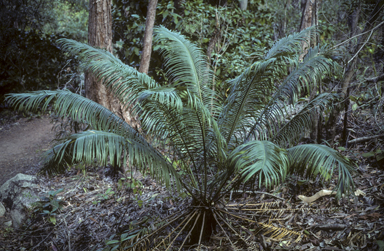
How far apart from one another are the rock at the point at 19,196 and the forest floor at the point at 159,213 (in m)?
0.16

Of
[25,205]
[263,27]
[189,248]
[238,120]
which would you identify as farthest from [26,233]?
[263,27]

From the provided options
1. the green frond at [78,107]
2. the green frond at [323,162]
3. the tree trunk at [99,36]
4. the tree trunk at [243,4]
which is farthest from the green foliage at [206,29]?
the green frond at [323,162]

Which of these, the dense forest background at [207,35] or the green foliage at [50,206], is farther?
the dense forest background at [207,35]

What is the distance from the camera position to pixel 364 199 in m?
2.82

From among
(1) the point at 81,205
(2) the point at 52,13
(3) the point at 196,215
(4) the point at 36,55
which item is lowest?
(1) the point at 81,205

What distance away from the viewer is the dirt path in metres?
5.64

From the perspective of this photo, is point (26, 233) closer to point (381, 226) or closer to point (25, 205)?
point (25, 205)

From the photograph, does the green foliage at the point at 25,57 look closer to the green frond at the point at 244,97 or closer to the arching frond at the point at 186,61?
the arching frond at the point at 186,61

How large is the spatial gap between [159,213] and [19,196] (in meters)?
2.36

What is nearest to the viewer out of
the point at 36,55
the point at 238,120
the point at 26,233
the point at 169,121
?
the point at 169,121

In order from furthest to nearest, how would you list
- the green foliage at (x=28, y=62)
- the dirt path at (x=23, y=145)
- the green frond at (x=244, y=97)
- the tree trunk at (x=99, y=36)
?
the green foliage at (x=28, y=62) → the dirt path at (x=23, y=145) → the tree trunk at (x=99, y=36) → the green frond at (x=244, y=97)

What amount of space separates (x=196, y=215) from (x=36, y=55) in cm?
836

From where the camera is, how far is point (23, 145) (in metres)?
6.73

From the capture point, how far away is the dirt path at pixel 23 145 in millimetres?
5645
